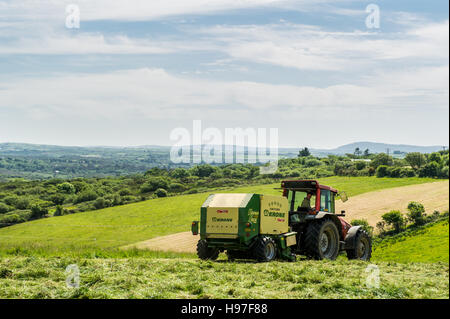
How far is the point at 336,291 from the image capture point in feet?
31.0

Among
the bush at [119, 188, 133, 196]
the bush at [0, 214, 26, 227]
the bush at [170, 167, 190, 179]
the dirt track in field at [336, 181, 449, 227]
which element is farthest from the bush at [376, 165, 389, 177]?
the bush at [0, 214, 26, 227]

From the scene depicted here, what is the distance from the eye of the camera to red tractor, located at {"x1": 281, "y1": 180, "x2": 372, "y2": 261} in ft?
50.1

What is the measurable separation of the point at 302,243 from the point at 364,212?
3026 centimetres

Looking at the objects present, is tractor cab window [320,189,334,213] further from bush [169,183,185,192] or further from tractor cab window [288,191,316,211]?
bush [169,183,185,192]

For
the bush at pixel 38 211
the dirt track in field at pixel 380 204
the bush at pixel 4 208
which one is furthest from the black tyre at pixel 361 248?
the bush at pixel 4 208

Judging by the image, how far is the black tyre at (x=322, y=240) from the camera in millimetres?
15102

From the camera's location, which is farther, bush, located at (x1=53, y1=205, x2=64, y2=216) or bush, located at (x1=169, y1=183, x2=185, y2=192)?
bush, located at (x1=53, y1=205, x2=64, y2=216)

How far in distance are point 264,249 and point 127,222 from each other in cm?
4991

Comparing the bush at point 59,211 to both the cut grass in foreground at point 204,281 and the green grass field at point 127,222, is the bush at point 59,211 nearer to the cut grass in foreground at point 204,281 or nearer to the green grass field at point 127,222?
the green grass field at point 127,222

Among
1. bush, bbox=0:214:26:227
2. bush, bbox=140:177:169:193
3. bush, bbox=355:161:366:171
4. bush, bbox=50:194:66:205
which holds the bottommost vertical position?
bush, bbox=0:214:26:227

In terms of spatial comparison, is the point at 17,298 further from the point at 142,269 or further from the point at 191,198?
the point at 191,198

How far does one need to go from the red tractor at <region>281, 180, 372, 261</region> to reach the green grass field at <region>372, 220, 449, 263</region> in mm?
13085

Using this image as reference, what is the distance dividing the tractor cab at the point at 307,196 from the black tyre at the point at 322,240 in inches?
25.8
